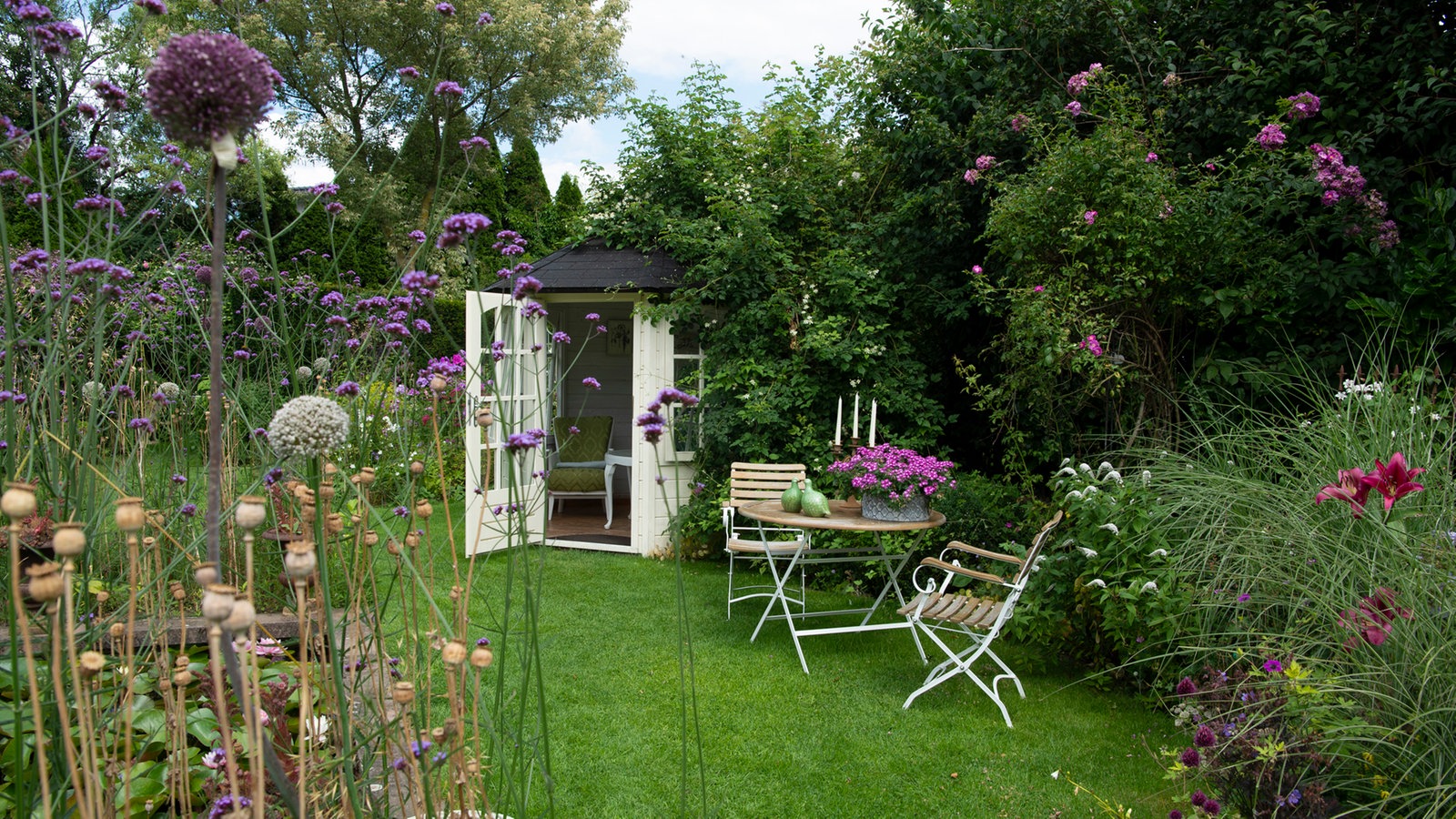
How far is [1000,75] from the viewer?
5.68 meters

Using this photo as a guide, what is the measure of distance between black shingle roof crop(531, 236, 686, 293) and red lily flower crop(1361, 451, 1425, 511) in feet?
16.1

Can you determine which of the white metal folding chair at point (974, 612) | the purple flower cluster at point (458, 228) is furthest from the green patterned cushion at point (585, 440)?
the purple flower cluster at point (458, 228)

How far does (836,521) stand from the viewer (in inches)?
170

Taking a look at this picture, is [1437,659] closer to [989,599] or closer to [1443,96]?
[989,599]

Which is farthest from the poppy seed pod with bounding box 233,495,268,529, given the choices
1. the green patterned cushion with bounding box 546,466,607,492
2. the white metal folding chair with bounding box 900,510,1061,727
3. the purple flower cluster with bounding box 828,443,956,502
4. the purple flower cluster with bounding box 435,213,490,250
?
the green patterned cushion with bounding box 546,466,607,492

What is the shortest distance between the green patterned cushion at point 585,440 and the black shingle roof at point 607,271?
1.76 meters

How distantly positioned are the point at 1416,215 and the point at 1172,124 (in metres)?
1.39

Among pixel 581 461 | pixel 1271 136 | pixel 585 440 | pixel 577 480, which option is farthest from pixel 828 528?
pixel 585 440

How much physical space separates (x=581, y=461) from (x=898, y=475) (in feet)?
14.9

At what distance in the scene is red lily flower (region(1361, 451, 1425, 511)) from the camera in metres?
2.09

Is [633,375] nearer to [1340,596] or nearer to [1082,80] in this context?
[1082,80]

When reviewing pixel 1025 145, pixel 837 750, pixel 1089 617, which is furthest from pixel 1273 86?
pixel 837 750

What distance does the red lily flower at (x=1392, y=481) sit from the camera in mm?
2086

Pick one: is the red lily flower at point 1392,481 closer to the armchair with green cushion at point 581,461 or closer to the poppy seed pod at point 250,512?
the poppy seed pod at point 250,512
